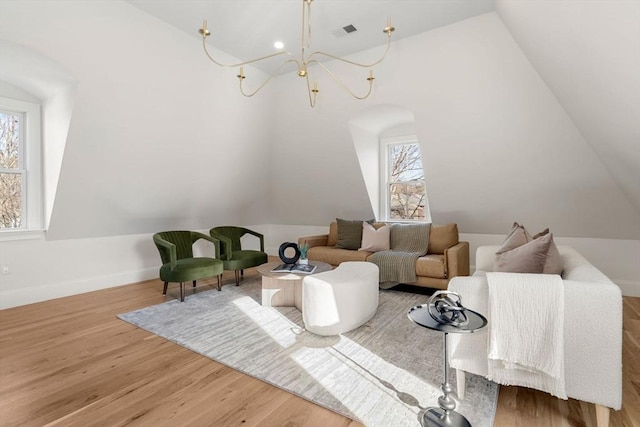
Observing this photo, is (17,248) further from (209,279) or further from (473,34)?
(473,34)

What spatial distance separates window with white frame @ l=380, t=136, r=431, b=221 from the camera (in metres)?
5.16

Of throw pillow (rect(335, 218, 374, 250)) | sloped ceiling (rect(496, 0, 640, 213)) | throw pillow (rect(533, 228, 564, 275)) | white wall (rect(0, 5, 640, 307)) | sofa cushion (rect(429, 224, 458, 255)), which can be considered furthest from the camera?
throw pillow (rect(335, 218, 374, 250))

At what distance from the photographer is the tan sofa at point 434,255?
379 cm

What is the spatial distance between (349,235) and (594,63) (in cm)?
347

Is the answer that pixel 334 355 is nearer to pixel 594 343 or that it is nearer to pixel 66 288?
pixel 594 343

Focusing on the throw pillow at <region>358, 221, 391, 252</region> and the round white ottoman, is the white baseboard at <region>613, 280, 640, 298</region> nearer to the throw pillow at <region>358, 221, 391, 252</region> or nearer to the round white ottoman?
the throw pillow at <region>358, 221, 391, 252</region>

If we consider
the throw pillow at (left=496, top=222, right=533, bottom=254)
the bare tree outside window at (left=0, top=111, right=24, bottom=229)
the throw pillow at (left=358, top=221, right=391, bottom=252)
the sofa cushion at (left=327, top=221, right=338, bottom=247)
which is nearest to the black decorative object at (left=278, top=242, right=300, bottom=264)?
the throw pillow at (left=358, top=221, right=391, bottom=252)

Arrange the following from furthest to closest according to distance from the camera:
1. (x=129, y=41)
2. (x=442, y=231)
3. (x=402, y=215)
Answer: (x=402, y=215) < (x=442, y=231) < (x=129, y=41)

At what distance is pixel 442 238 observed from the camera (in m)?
4.34

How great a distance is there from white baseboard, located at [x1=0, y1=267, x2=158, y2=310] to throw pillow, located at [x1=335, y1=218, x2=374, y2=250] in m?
2.95

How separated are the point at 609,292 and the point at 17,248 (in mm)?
5148

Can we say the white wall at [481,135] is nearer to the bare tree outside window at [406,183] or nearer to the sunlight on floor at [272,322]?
the bare tree outside window at [406,183]

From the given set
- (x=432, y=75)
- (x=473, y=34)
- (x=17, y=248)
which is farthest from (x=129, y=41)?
(x=473, y=34)

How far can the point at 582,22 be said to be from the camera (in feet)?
5.60
